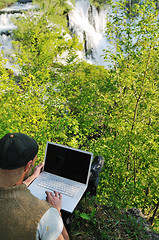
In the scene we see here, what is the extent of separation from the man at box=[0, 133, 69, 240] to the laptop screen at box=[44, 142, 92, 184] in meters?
1.30

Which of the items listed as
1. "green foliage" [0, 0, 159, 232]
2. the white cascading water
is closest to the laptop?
"green foliage" [0, 0, 159, 232]

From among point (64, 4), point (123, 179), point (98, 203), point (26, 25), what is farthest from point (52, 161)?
point (64, 4)

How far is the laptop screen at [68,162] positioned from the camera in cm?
305

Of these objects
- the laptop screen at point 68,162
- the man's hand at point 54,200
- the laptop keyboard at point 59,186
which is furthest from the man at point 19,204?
the laptop screen at point 68,162

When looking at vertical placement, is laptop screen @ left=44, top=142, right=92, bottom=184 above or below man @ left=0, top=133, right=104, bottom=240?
below

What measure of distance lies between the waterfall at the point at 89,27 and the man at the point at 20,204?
3058cm

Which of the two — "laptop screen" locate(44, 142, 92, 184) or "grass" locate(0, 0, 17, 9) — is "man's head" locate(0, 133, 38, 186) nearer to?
"laptop screen" locate(44, 142, 92, 184)

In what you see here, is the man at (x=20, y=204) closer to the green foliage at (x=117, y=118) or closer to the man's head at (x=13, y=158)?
the man's head at (x=13, y=158)

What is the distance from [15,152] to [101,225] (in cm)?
222

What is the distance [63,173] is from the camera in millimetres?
3121

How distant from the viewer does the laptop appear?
9.41 feet

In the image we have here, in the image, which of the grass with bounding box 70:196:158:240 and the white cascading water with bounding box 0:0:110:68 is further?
the white cascading water with bounding box 0:0:110:68

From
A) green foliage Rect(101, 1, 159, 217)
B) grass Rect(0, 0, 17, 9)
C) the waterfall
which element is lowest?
green foliage Rect(101, 1, 159, 217)

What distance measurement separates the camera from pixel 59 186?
293cm
